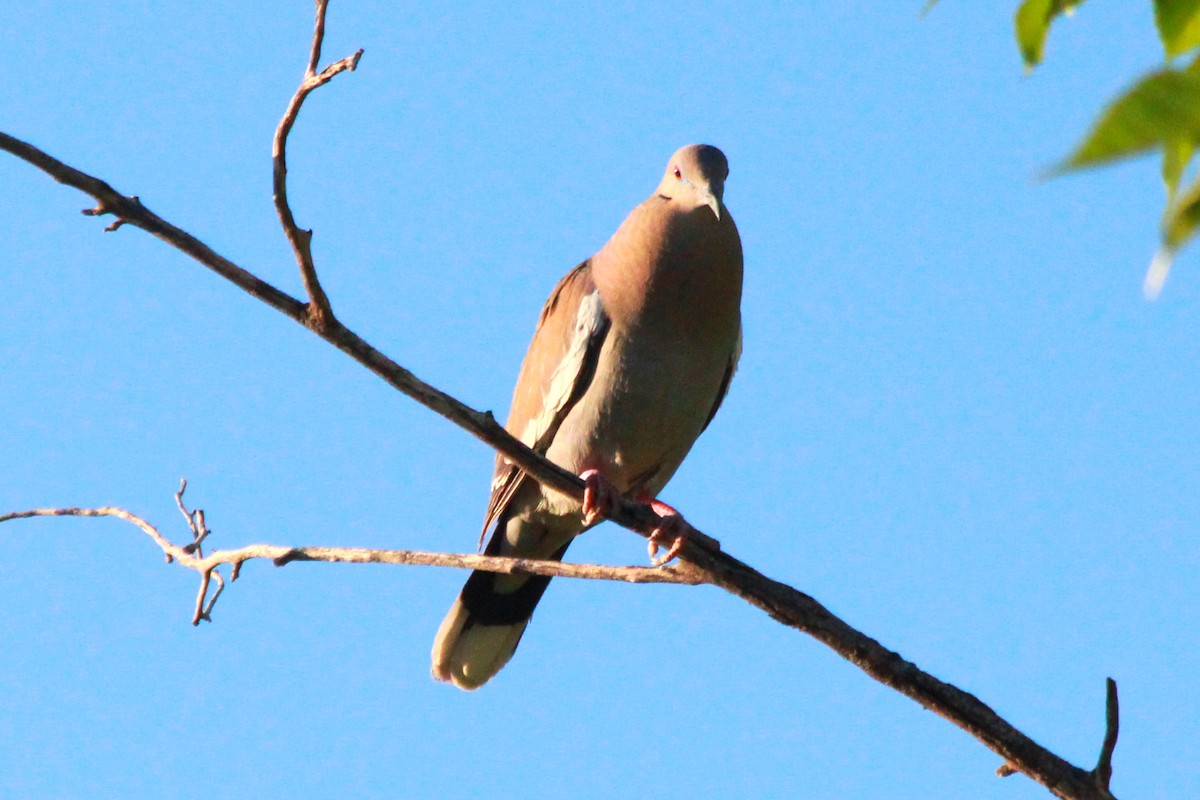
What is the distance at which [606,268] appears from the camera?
4699 millimetres

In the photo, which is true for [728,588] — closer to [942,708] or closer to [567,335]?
[942,708]

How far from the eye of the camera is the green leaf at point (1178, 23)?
0.92 m

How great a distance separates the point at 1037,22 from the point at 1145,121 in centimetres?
36

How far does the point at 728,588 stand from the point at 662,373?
4.61 feet

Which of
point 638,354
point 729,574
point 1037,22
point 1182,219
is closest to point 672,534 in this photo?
point 729,574

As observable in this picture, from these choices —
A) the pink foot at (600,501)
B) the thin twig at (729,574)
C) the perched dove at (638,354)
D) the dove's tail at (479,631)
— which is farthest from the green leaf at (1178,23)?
the dove's tail at (479,631)

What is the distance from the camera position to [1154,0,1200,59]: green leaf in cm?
92

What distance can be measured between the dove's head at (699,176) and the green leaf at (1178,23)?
360 cm

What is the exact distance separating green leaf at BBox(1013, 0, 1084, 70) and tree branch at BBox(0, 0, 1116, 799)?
1.56 m

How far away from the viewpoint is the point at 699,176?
4680 mm

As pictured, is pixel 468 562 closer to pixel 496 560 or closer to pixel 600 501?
pixel 496 560

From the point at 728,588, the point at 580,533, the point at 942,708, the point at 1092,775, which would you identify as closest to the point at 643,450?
the point at 580,533

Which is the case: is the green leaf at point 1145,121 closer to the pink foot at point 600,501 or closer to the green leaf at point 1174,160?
the green leaf at point 1174,160

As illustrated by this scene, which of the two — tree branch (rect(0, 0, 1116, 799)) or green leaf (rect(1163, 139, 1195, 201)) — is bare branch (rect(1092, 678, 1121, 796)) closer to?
tree branch (rect(0, 0, 1116, 799))
